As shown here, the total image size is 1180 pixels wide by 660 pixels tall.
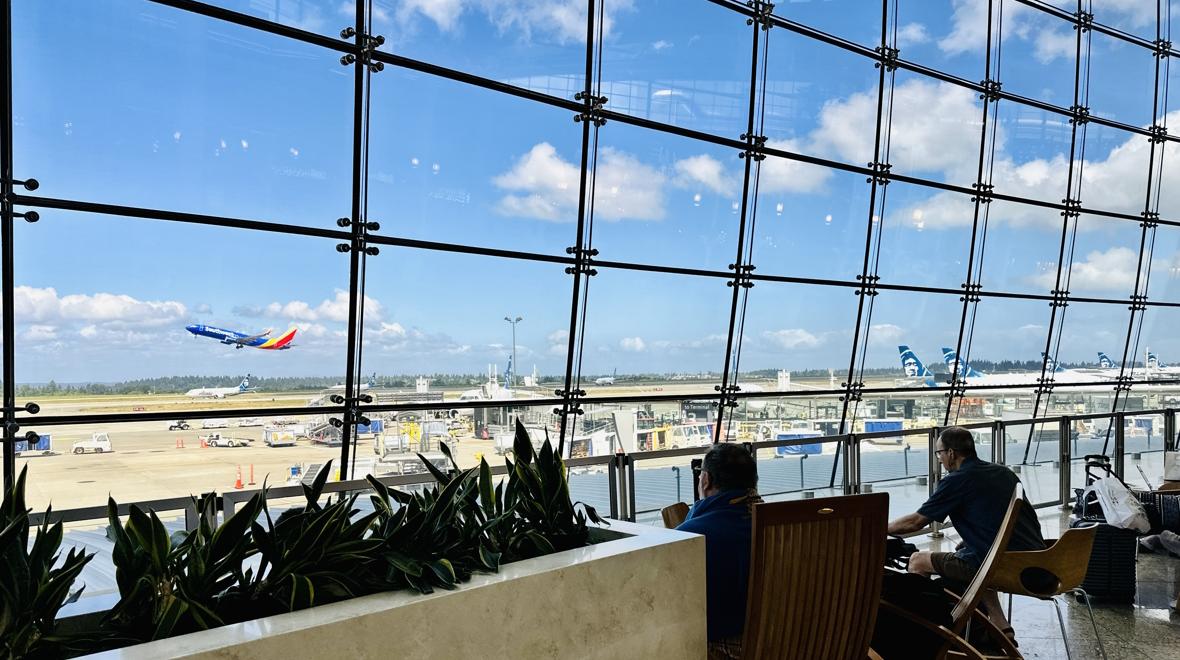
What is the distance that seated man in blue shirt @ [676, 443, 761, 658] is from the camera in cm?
244

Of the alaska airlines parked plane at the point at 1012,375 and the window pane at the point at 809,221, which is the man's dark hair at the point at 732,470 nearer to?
the window pane at the point at 809,221

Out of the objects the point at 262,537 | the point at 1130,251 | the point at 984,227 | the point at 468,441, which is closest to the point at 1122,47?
the point at 1130,251

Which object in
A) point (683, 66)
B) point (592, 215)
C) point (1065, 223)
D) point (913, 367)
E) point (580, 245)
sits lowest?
point (913, 367)

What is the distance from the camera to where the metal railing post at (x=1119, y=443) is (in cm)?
824

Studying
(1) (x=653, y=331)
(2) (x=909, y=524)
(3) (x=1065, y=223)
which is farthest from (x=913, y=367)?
(2) (x=909, y=524)

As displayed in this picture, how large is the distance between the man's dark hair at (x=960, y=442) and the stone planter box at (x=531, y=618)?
6.74ft

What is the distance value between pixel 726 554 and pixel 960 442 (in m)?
1.85

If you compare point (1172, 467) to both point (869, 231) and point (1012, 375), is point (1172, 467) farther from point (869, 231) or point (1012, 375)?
point (869, 231)

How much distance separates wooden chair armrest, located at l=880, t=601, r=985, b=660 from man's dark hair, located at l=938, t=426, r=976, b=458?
1285 mm

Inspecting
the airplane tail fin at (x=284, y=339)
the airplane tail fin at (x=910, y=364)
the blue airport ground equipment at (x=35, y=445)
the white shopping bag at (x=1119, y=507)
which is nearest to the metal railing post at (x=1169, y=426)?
the airplane tail fin at (x=910, y=364)

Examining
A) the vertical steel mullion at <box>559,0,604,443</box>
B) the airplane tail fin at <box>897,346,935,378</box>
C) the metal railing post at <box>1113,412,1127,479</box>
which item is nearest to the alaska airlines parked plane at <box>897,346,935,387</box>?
the airplane tail fin at <box>897,346,935,378</box>

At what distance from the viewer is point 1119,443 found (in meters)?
8.27

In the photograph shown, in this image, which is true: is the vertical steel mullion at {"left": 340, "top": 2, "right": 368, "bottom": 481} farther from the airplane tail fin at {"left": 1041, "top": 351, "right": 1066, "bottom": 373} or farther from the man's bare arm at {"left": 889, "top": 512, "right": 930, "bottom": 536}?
the airplane tail fin at {"left": 1041, "top": 351, "right": 1066, "bottom": 373}

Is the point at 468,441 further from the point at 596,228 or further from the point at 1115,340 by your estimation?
the point at 1115,340
